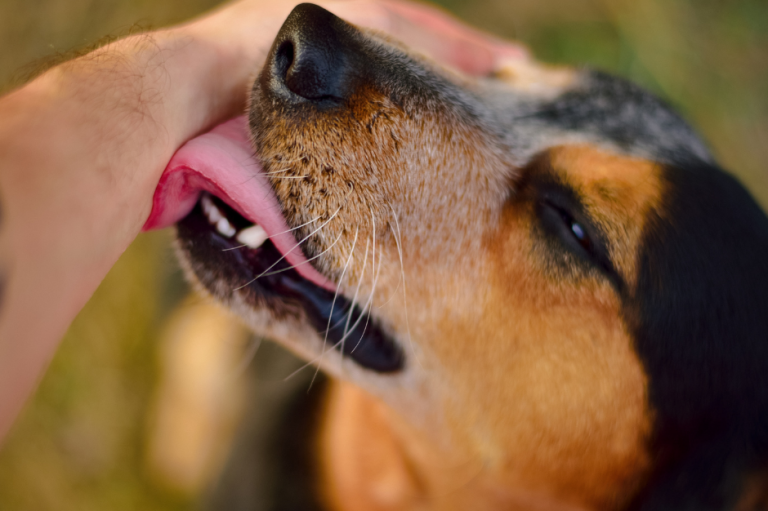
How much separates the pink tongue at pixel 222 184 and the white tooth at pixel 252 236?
111 mm

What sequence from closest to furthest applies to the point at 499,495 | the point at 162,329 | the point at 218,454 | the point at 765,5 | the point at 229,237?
the point at 229,237
the point at 499,495
the point at 218,454
the point at 162,329
the point at 765,5

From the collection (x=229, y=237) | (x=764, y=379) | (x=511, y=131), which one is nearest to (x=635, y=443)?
(x=764, y=379)

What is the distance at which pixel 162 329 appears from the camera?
3170 mm

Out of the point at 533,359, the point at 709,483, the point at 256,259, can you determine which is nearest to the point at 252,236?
the point at 256,259

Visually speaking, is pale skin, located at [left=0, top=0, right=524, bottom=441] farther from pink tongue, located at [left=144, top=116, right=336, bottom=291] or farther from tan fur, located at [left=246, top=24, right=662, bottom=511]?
tan fur, located at [left=246, top=24, right=662, bottom=511]

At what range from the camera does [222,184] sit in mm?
1302

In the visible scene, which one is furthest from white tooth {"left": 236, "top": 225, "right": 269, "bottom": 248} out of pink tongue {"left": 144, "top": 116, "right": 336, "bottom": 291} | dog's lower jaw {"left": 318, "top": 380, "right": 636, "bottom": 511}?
dog's lower jaw {"left": 318, "top": 380, "right": 636, "bottom": 511}

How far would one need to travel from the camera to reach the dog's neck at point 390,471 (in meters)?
1.76

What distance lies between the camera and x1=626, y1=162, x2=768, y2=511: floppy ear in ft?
4.83

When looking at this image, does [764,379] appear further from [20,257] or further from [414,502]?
[20,257]

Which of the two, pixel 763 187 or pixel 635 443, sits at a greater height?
pixel 763 187

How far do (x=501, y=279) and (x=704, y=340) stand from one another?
586 millimetres

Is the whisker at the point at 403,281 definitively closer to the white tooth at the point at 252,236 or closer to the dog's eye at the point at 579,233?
the white tooth at the point at 252,236

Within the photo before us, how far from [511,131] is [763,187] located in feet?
11.1
